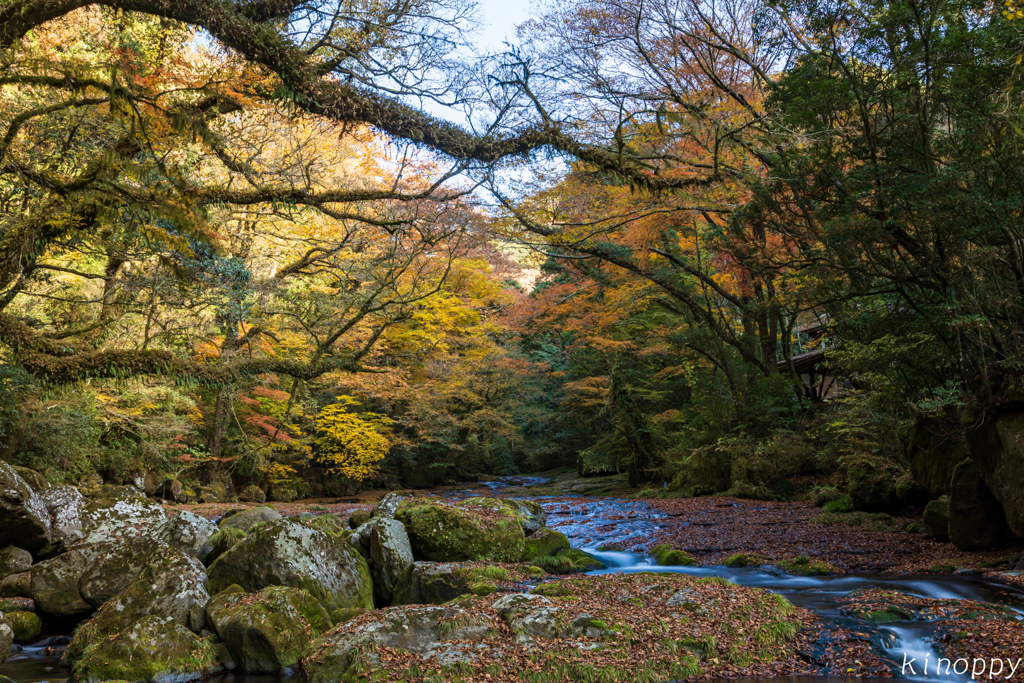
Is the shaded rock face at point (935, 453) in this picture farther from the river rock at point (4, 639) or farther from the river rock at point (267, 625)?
the river rock at point (4, 639)

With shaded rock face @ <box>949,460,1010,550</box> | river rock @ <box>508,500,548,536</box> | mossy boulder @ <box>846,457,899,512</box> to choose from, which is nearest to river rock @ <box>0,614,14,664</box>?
river rock @ <box>508,500,548,536</box>

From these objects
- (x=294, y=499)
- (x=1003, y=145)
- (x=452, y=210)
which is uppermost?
(x=452, y=210)

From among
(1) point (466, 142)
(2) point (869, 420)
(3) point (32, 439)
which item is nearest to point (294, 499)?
(3) point (32, 439)

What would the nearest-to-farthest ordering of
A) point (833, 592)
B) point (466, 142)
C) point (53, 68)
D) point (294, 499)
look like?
1. point (53, 68)
2. point (833, 592)
3. point (466, 142)
4. point (294, 499)

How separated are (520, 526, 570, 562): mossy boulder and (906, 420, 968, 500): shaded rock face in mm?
5849

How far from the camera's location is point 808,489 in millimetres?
14031

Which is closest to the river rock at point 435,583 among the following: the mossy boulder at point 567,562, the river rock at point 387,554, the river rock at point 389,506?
the river rock at point 387,554

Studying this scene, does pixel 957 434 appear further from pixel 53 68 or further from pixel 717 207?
pixel 53 68

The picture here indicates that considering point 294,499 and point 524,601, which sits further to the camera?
point 294,499

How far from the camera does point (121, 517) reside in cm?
864

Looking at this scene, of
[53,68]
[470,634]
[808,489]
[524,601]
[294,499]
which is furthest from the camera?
[294,499]

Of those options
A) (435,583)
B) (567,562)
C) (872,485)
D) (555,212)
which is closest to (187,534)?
(435,583)

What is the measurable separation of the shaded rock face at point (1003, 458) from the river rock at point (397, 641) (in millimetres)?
6334

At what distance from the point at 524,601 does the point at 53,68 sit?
7.64 m
